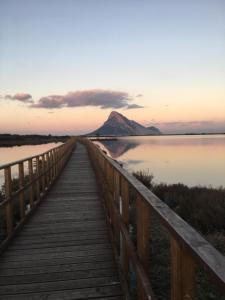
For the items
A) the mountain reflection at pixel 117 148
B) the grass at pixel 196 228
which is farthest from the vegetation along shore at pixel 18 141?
the grass at pixel 196 228

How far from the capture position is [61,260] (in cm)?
443

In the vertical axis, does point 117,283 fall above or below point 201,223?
above

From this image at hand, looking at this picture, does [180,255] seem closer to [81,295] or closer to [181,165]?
[81,295]

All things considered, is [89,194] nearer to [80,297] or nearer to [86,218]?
[86,218]

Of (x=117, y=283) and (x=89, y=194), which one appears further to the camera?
(x=89, y=194)

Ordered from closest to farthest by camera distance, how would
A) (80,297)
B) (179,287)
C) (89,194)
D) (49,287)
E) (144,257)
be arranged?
(179,287)
(144,257)
(80,297)
(49,287)
(89,194)

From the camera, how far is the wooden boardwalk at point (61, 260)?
3.55m

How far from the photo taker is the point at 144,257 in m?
2.52

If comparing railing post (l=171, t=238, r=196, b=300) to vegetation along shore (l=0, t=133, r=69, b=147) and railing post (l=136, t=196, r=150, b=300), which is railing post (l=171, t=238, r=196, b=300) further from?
vegetation along shore (l=0, t=133, r=69, b=147)

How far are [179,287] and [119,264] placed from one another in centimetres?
269

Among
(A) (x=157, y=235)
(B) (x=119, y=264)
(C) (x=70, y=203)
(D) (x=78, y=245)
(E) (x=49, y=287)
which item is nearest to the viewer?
(E) (x=49, y=287)

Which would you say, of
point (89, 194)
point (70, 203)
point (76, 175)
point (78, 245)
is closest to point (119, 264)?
point (78, 245)

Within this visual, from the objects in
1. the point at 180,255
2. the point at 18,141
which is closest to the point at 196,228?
the point at 180,255

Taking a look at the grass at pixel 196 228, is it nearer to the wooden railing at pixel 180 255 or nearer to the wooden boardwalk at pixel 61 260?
the wooden railing at pixel 180 255
